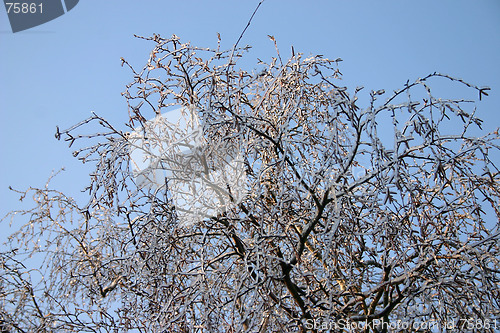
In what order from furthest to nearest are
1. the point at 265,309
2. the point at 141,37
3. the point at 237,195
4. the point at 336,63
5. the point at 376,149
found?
the point at 336,63, the point at 141,37, the point at 237,195, the point at 265,309, the point at 376,149

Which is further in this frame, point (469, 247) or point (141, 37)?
point (141, 37)

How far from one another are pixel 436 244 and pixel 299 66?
122cm

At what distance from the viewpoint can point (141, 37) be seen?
2.93 metres

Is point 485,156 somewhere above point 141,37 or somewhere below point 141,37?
below

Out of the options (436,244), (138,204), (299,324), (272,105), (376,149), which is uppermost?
(272,105)

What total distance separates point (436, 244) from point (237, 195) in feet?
3.00

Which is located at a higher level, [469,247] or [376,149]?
[376,149]

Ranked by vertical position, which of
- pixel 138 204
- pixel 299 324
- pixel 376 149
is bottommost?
pixel 299 324

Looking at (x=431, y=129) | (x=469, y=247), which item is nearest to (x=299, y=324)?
(x=469, y=247)

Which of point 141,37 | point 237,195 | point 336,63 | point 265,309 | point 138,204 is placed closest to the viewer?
point 265,309

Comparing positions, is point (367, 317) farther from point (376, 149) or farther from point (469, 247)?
point (376, 149)

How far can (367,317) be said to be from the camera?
8.55 ft

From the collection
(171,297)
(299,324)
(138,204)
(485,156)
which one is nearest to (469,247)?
(485,156)

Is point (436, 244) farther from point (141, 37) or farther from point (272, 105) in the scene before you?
point (141, 37)
